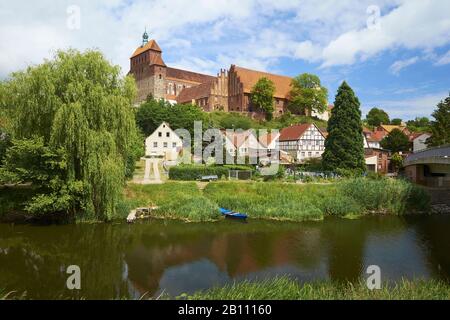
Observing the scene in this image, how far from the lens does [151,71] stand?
279 ft

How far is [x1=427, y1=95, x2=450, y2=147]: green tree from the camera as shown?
4392cm

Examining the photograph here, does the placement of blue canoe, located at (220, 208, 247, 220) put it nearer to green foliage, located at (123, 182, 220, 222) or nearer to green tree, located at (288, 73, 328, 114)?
green foliage, located at (123, 182, 220, 222)

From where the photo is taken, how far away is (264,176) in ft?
112

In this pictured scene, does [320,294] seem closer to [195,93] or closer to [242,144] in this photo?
[242,144]

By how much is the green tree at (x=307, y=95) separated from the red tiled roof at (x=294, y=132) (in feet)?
81.0

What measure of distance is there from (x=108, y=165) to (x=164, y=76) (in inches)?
2677

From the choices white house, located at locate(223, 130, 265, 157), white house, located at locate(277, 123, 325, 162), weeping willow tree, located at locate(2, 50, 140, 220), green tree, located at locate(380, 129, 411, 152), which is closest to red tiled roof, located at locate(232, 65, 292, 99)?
white house, located at locate(277, 123, 325, 162)

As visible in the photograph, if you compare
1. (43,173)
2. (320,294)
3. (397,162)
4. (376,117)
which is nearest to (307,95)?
(376,117)

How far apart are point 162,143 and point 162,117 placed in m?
4.85

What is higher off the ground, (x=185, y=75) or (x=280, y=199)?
(x=185, y=75)

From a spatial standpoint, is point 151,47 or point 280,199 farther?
point 151,47

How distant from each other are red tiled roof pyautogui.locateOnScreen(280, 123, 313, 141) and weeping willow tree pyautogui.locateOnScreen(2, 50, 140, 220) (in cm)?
3201
